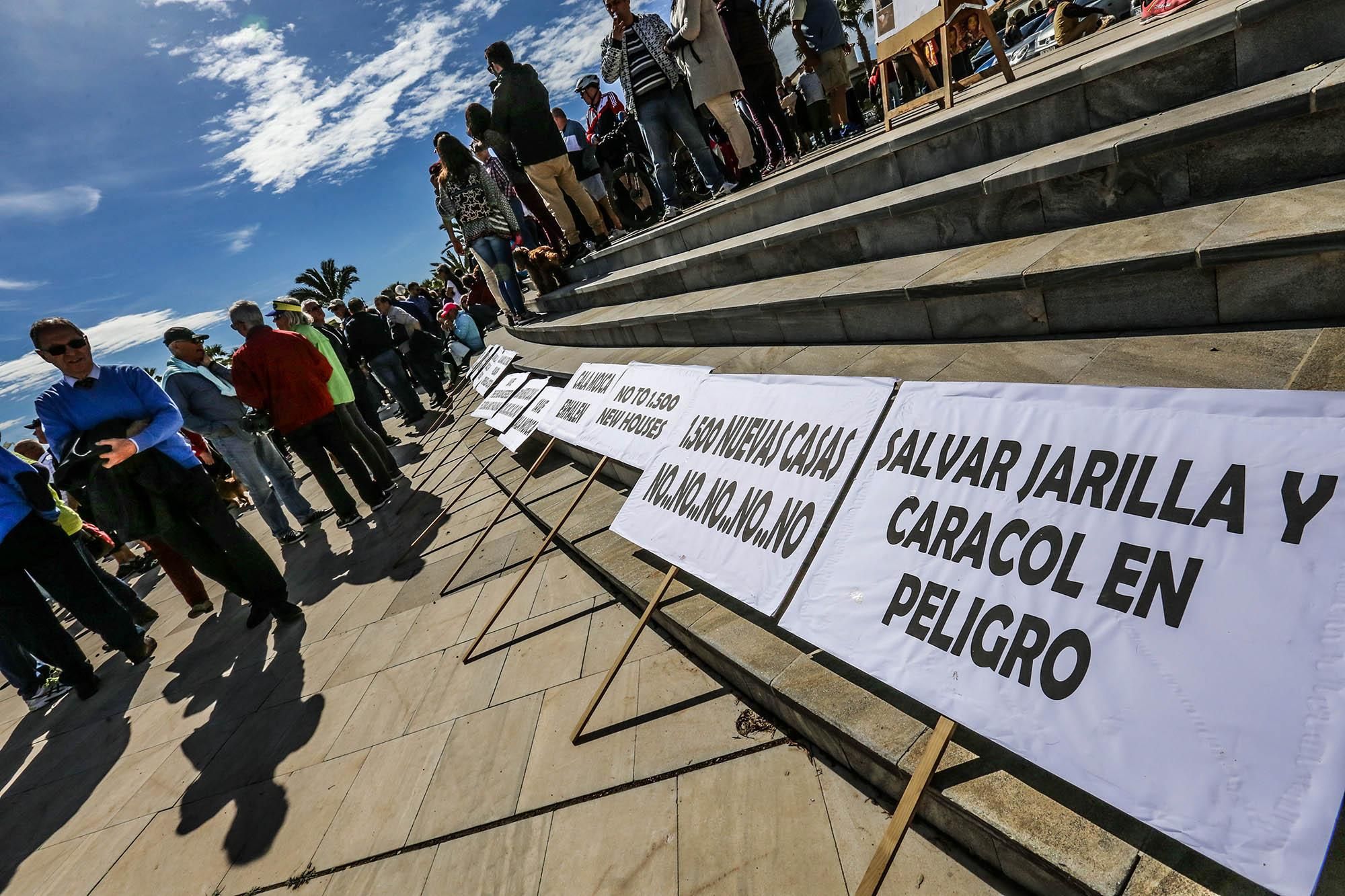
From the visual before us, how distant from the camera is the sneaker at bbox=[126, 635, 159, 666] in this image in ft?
16.0

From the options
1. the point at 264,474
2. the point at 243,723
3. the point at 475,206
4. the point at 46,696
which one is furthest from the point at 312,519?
the point at 475,206

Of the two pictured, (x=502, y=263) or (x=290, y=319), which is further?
(x=502, y=263)

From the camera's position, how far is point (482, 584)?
153 inches

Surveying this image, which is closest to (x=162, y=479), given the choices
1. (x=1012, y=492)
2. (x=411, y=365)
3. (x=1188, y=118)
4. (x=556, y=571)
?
(x=556, y=571)

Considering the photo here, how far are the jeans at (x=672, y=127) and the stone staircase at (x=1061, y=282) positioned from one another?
7.55ft

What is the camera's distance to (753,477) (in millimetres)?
2242

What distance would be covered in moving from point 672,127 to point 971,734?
20.6 feet

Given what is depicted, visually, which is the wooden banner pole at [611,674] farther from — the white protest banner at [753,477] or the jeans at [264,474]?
the jeans at [264,474]

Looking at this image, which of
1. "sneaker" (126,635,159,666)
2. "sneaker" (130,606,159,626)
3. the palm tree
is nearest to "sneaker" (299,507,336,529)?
"sneaker" (130,606,159,626)

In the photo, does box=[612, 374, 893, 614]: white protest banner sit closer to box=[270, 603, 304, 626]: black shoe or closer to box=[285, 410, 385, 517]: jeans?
box=[270, 603, 304, 626]: black shoe

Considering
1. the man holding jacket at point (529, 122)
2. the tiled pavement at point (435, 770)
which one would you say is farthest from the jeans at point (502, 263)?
the tiled pavement at point (435, 770)

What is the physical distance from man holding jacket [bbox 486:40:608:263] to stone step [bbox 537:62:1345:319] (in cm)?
398

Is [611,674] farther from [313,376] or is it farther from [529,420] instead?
[313,376]

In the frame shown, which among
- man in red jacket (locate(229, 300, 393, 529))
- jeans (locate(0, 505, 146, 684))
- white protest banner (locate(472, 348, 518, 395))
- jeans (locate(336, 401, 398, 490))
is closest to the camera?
jeans (locate(0, 505, 146, 684))
